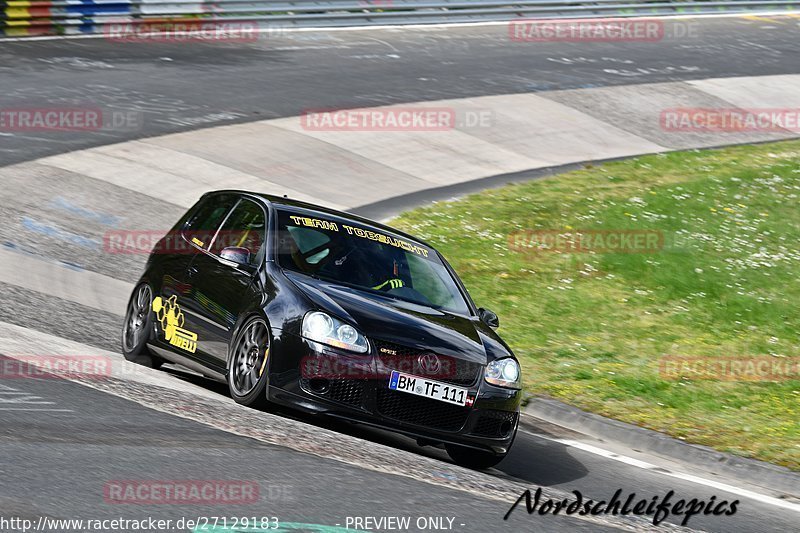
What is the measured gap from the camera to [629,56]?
93.7ft

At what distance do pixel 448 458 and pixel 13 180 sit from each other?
8.90 meters

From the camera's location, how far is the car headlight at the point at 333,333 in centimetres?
780

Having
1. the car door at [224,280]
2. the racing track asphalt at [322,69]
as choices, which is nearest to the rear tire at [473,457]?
the car door at [224,280]

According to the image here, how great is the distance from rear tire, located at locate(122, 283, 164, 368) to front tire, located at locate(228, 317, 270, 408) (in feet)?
5.31

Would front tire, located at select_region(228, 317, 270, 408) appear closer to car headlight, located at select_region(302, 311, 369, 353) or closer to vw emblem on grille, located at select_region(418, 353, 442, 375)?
car headlight, located at select_region(302, 311, 369, 353)

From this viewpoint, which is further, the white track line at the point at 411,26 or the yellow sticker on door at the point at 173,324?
the white track line at the point at 411,26

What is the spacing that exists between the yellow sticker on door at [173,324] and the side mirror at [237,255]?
26.5 inches

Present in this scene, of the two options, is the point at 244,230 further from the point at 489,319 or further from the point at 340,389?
the point at 340,389

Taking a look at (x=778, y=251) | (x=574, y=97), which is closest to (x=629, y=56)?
(x=574, y=97)

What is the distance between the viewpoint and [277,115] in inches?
817

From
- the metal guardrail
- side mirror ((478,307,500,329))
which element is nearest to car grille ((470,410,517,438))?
side mirror ((478,307,500,329))

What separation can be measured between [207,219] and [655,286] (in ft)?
20.7

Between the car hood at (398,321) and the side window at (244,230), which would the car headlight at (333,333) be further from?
the side window at (244,230)

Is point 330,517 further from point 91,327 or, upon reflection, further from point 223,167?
point 223,167
